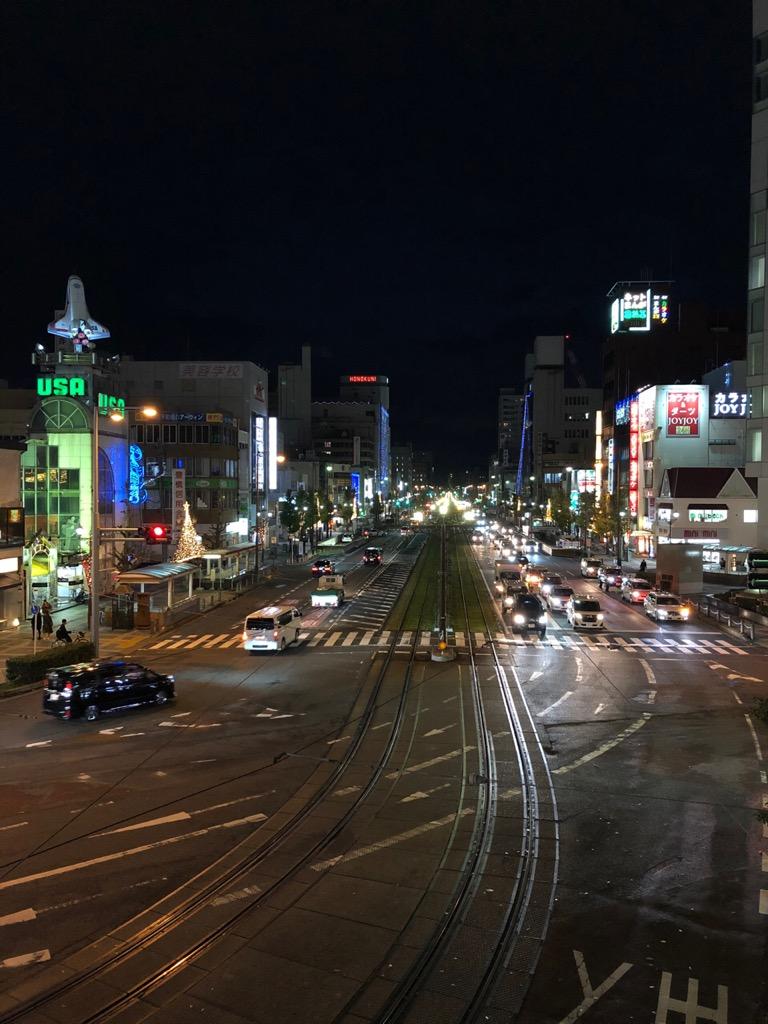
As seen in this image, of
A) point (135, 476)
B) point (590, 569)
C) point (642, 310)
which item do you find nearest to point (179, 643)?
point (135, 476)

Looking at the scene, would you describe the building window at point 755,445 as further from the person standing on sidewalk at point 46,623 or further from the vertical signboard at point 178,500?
the person standing on sidewalk at point 46,623

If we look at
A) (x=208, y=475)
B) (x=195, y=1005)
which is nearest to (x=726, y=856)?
(x=195, y=1005)

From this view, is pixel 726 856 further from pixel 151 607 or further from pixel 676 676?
pixel 151 607

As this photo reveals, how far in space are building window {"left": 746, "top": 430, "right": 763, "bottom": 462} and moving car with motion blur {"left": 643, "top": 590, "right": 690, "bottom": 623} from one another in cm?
1880

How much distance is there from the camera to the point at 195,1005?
8688 mm

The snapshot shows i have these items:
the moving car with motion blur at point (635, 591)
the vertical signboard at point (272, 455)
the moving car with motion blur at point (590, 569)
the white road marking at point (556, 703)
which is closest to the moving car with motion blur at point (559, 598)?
the moving car with motion blur at point (635, 591)

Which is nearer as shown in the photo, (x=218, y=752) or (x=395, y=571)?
(x=218, y=752)

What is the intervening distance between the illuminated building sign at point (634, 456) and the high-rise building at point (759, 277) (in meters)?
30.4

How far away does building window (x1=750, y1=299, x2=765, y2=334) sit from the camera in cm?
5872

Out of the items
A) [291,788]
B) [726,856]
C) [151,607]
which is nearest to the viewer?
[726,856]

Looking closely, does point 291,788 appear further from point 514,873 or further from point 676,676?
point 676,676

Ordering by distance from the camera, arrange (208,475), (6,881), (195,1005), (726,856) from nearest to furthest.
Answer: (195,1005) < (6,881) < (726,856) < (208,475)

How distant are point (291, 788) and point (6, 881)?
19.0 ft

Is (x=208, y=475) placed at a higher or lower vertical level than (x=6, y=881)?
higher
